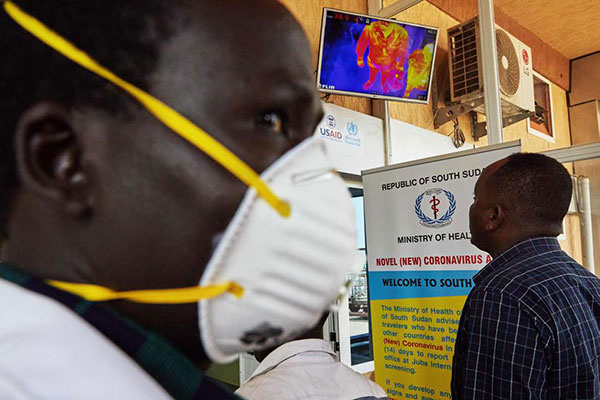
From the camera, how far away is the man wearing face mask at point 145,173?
0.46 metres

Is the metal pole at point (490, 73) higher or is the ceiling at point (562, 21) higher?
the ceiling at point (562, 21)

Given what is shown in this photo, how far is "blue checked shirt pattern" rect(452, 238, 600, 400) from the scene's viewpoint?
1.35 metres

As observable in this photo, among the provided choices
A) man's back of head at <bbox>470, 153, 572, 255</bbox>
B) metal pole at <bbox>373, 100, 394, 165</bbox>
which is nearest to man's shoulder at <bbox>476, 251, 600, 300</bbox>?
man's back of head at <bbox>470, 153, 572, 255</bbox>

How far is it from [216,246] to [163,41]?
0.21 m

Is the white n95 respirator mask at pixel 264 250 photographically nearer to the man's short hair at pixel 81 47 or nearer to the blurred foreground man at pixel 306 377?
the man's short hair at pixel 81 47

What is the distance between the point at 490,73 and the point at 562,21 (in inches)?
37.8

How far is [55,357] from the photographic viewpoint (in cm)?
39

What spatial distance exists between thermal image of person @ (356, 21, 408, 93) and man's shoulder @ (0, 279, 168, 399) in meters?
3.05

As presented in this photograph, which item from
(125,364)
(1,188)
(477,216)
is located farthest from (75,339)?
(477,216)

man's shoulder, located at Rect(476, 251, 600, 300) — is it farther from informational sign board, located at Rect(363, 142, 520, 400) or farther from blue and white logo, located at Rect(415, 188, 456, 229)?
blue and white logo, located at Rect(415, 188, 456, 229)

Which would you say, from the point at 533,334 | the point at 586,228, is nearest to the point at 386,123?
the point at 586,228

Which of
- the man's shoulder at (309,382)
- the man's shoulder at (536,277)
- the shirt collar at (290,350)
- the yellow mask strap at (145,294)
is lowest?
the man's shoulder at (309,382)

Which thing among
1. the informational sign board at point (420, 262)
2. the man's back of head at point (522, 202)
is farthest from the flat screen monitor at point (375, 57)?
the man's back of head at point (522, 202)

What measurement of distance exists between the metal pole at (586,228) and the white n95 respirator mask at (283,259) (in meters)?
3.35
